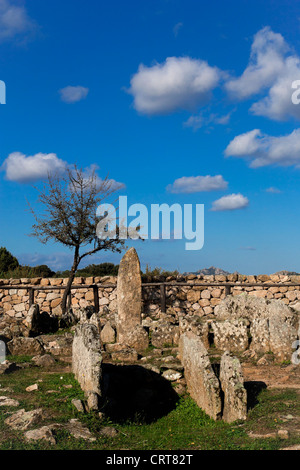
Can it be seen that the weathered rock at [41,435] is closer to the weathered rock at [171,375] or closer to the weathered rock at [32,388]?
the weathered rock at [32,388]

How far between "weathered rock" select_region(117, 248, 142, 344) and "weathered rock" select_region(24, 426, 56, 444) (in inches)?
332

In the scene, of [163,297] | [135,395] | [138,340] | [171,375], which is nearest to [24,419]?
[135,395]

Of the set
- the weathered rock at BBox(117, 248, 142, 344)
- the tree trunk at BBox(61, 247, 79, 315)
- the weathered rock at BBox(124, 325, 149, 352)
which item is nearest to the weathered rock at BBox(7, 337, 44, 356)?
the weathered rock at BBox(124, 325, 149, 352)

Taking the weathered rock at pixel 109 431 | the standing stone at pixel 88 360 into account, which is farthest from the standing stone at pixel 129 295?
the weathered rock at pixel 109 431

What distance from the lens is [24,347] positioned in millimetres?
14266

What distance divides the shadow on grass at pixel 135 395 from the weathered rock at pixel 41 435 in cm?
166

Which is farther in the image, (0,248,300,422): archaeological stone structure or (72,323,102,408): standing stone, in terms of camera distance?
(0,248,300,422): archaeological stone structure

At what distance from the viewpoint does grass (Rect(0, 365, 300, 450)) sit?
763 cm

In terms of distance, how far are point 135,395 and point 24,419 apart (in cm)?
363

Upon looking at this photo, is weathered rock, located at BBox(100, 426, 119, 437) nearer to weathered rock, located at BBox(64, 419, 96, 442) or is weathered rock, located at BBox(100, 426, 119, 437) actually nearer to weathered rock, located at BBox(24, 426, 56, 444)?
weathered rock, located at BBox(64, 419, 96, 442)

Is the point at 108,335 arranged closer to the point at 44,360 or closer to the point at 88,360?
the point at 44,360
